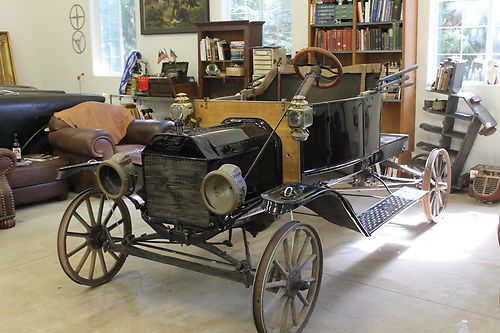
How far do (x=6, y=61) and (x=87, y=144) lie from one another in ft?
20.5

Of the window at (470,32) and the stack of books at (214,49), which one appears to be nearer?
the window at (470,32)

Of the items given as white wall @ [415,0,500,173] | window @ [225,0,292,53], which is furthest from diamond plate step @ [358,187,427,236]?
window @ [225,0,292,53]

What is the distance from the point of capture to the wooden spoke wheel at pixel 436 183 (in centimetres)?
476

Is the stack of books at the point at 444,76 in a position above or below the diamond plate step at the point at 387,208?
above

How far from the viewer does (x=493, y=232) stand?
4723 millimetres

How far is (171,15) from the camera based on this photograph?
29.6ft

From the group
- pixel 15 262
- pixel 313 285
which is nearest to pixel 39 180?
pixel 15 262

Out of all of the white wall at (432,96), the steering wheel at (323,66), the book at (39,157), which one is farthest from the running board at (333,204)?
the book at (39,157)

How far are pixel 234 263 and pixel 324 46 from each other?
455 cm

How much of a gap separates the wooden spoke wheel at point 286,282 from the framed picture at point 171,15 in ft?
20.2

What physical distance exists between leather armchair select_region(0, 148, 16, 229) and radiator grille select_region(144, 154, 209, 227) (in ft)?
7.39

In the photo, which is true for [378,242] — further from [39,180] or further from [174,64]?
[174,64]

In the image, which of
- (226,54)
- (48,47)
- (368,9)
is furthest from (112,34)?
(368,9)

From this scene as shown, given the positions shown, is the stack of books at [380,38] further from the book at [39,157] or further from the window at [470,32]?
the book at [39,157]
